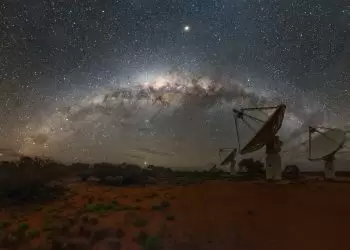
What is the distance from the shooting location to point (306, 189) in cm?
2669

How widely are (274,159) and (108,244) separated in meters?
19.6

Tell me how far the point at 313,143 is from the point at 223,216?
23916mm

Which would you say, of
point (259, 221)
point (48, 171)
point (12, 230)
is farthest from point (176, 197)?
point (48, 171)

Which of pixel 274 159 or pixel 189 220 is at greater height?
pixel 274 159

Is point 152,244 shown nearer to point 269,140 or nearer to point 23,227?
point 23,227

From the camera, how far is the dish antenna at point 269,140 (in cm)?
2728

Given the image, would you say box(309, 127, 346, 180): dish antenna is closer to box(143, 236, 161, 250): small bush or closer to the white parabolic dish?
the white parabolic dish

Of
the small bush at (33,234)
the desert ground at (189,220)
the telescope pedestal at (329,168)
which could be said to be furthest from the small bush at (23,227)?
the telescope pedestal at (329,168)

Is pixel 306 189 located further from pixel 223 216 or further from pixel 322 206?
pixel 223 216

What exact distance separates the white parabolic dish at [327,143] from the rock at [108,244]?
2789cm

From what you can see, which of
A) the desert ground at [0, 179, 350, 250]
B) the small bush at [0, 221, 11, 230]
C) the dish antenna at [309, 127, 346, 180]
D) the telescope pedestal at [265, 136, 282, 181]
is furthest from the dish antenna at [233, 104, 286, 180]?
the small bush at [0, 221, 11, 230]

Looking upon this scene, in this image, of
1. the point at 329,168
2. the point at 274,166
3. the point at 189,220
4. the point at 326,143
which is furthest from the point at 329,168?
the point at 189,220

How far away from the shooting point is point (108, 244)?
1498 cm

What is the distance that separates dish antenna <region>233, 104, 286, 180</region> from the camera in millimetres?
27281
